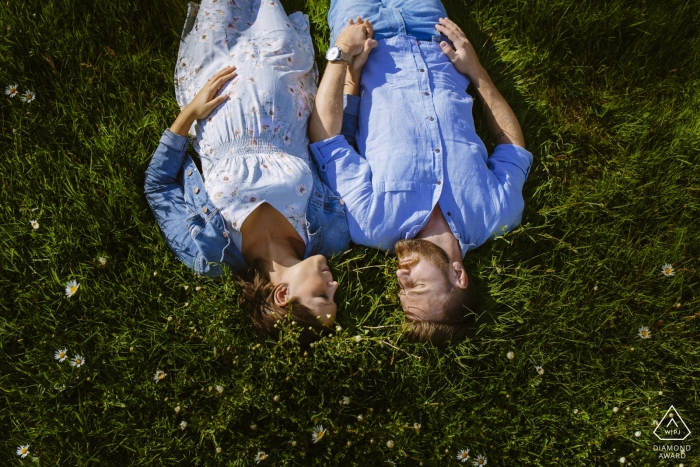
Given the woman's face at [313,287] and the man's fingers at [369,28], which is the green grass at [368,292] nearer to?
the woman's face at [313,287]

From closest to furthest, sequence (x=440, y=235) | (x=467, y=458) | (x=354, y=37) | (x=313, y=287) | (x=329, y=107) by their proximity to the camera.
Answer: (x=313, y=287), (x=467, y=458), (x=440, y=235), (x=329, y=107), (x=354, y=37)

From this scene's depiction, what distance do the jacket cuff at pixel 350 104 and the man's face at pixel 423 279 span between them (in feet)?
3.25

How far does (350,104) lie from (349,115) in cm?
7

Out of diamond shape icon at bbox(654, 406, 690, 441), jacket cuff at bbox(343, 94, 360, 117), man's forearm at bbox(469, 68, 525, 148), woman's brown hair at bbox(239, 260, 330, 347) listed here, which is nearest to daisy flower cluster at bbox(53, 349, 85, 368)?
woman's brown hair at bbox(239, 260, 330, 347)

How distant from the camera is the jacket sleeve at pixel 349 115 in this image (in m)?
3.53

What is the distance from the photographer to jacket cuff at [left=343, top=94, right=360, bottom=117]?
139 inches

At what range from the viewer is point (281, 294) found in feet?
9.98

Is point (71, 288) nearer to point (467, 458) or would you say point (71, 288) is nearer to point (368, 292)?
point (368, 292)

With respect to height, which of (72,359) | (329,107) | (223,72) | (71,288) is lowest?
(72,359)

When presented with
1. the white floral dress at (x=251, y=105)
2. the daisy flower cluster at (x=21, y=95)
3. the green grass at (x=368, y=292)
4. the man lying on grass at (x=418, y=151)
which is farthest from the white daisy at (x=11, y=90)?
the man lying on grass at (x=418, y=151)

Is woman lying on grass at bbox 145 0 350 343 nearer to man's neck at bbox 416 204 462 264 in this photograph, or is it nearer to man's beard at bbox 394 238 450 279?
man's beard at bbox 394 238 450 279

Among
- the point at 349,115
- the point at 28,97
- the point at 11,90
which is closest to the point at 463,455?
the point at 349,115

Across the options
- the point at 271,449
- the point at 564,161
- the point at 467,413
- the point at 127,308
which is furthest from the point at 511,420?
the point at 127,308

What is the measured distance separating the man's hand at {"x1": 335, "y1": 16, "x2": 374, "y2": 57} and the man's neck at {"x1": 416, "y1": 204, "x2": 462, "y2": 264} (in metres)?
1.20
